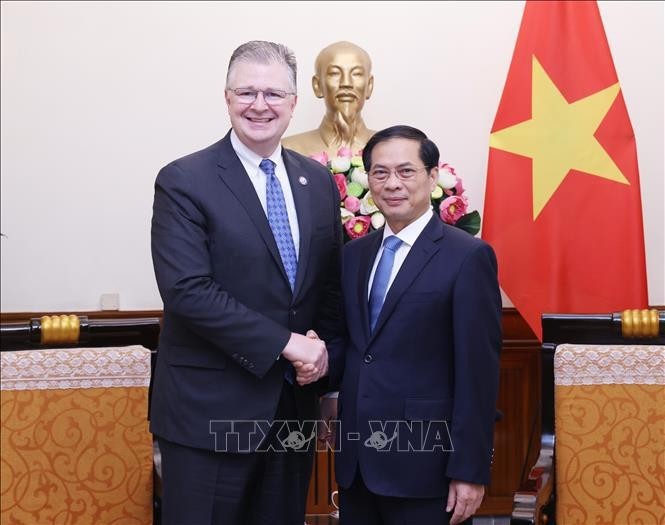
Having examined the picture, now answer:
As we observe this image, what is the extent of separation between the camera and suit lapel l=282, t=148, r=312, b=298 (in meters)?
2.13

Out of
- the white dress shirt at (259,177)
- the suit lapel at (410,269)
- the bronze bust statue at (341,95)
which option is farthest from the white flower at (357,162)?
the suit lapel at (410,269)

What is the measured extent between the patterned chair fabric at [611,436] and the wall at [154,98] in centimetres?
193

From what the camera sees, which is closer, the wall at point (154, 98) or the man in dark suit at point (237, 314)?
the man in dark suit at point (237, 314)

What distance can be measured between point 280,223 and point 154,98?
86.2 inches

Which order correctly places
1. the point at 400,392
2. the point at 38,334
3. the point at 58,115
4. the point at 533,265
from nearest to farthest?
the point at 400,392
the point at 38,334
the point at 533,265
the point at 58,115

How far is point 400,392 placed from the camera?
204 centimetres

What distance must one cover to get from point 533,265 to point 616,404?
4.42 feet

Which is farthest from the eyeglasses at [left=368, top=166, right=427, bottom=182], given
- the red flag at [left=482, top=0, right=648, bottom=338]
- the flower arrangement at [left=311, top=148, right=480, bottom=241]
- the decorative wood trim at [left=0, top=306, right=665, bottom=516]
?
the decorative wood trim at [left=0, top=306, right=665, bottom=516]

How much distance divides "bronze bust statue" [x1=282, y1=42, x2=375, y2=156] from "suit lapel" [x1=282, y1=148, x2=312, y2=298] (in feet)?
4.43

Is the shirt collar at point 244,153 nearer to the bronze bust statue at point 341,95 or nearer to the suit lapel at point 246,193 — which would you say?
the suit lapel at point 246,193

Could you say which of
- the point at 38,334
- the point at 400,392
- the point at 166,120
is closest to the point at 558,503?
the point at 400,392

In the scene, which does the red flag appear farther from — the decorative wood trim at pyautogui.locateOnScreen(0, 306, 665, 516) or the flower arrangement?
the flower arrangement

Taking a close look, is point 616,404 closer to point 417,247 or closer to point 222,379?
point 417,247

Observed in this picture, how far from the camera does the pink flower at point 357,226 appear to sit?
2947 millimetres
